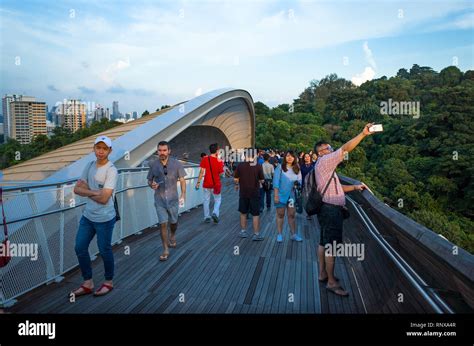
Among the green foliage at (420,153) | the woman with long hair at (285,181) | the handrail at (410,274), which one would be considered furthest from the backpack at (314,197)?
the green foliage at (420,153)

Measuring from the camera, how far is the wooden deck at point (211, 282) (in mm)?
3641

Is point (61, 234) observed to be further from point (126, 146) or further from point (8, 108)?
point (8, 108)

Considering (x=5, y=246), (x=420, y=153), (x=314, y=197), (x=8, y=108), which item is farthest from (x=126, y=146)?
(x=8, y=108)

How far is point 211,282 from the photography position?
173 inches

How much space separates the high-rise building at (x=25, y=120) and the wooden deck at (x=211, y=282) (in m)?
144

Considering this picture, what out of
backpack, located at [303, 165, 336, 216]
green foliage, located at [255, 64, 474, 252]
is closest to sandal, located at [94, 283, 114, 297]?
backpack, located at [303, 165, 336, 216]

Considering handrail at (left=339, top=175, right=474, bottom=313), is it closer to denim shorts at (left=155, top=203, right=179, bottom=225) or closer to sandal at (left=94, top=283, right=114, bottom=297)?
sandal at (left=94, top=283, right=114, bottom=297)

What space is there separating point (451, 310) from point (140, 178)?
6.18 metres

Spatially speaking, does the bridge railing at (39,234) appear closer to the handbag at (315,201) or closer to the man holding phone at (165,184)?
the man holding phone at (165,184)

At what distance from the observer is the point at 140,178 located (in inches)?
286

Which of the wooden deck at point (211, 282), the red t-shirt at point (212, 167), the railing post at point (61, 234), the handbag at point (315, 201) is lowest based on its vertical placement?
the wooden deck at point (211, 282)

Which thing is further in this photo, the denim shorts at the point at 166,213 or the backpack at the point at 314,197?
the denim shorts at the point at 166,213

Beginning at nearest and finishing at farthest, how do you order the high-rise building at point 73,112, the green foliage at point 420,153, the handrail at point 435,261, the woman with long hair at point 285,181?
1. the handrail at point 435,261
2. the woman with long hair at point 285,181
3. the green foliage at point 420,153
4. the high-rise building at point 73,112

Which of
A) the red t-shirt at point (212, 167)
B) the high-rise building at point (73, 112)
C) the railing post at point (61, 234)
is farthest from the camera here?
the high-rise building at point (73, 112)
